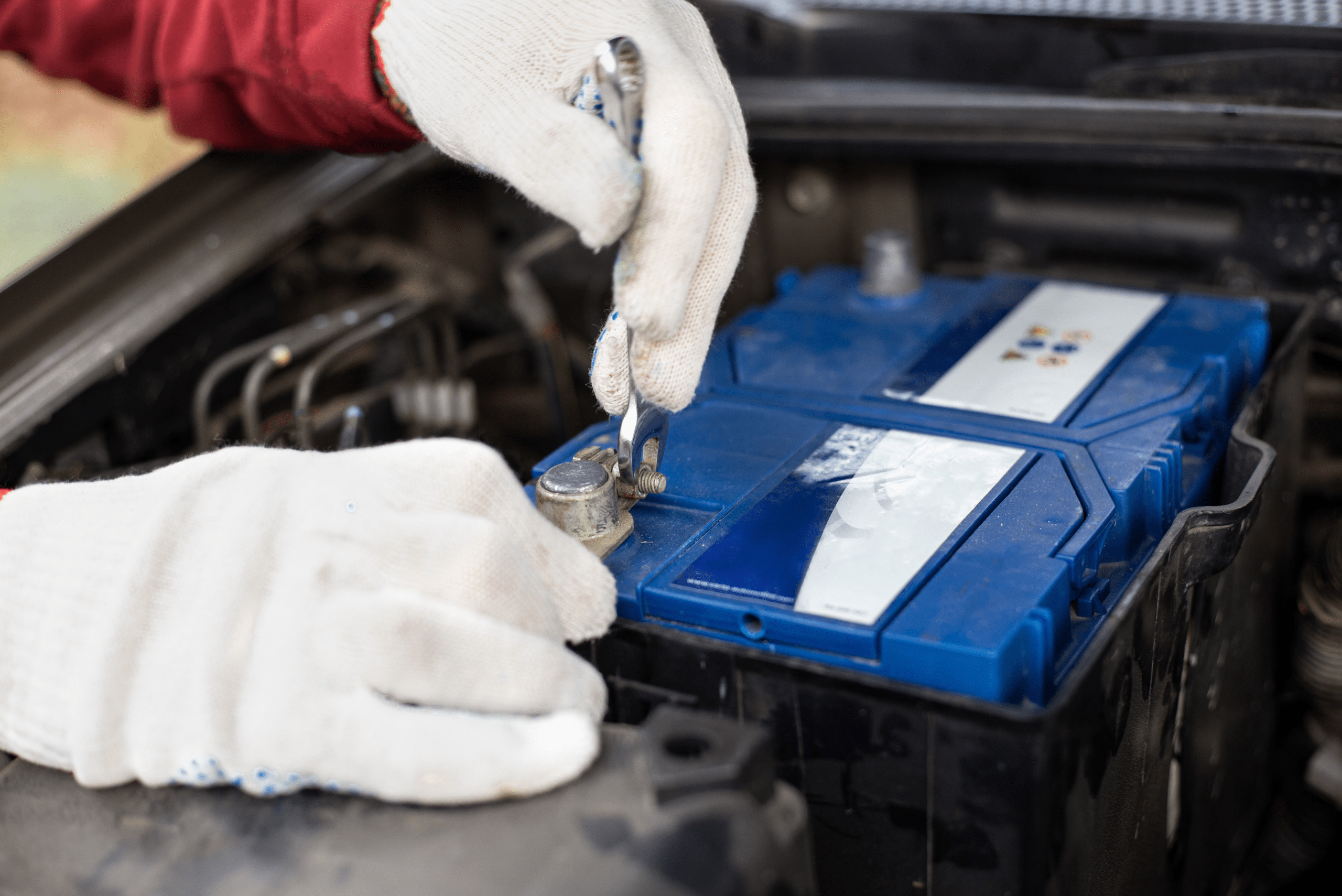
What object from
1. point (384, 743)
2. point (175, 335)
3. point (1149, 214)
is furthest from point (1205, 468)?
point (175, 335)

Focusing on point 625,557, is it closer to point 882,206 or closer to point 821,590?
point 821,590

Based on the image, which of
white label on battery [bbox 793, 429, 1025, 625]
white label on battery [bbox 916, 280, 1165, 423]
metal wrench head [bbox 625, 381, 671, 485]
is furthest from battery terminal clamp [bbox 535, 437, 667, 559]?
white label on battery [bbox 916, 280, 1165, 423]

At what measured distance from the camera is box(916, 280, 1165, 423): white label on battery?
934mm

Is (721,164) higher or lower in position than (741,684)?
higher

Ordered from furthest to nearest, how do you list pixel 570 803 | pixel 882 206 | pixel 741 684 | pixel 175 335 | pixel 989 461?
pixel 882 206
pixel 175 335
pixel 989 461
pixel 741 684
pixel 570 803

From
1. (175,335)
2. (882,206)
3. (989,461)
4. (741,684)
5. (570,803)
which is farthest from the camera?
(882,206)

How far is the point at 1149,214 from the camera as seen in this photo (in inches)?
48.2

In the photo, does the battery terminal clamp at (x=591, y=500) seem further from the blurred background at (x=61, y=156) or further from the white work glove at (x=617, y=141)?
the blurred background at (x=61, y=156)

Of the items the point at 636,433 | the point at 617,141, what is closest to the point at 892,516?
the point at 636,433

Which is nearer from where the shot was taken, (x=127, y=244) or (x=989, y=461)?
(x=989, y=461)

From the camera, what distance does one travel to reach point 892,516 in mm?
763

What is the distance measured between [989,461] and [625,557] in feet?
0.92

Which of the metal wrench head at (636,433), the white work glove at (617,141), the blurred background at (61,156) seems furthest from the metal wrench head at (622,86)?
the blurred background at (61,156)

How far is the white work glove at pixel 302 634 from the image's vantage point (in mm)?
583
